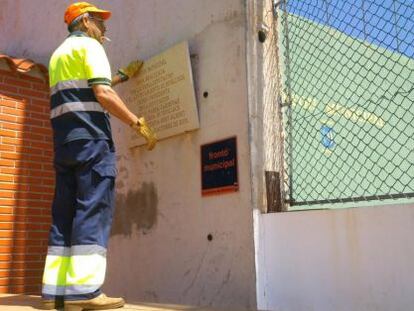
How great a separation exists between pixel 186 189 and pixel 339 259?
56.9 inches

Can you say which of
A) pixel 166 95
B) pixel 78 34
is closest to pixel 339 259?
pixel 166 95

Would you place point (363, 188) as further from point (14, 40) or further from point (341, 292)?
point (14, 40)

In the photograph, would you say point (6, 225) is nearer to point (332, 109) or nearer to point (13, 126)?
point (13, 126)

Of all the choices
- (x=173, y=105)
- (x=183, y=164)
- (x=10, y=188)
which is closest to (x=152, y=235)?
(x=183, y=164)

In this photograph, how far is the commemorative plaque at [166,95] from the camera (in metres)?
4.37

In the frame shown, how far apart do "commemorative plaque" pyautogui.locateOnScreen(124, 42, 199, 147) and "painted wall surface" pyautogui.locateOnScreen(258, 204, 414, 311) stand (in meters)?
1.18

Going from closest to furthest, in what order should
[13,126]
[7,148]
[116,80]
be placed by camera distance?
[116,80] → [7,148] → [13,126]

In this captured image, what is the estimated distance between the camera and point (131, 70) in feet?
16.2

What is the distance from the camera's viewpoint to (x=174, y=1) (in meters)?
4.75

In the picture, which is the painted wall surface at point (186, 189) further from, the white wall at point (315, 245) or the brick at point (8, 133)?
the brick at point (8, 133)

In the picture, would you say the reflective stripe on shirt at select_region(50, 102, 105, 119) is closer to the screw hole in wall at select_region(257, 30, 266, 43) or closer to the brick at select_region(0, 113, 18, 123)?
the screw hole in wall at select_region(257, 30, 266, 43)

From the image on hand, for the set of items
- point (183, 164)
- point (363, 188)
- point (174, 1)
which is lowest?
point (363, 188)

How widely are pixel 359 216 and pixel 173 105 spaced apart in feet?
6.26

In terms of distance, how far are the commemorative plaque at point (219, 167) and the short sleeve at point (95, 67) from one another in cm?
103
